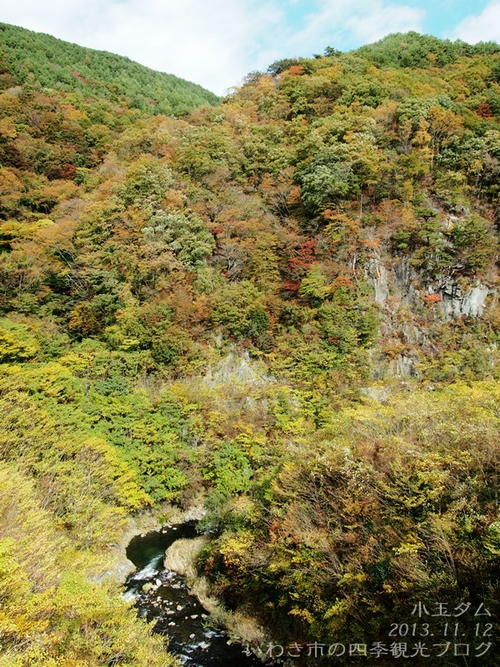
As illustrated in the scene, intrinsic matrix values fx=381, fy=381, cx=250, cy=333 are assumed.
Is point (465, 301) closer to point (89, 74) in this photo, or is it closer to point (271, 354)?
point (271, 354)

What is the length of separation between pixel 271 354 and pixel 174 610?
1528cm

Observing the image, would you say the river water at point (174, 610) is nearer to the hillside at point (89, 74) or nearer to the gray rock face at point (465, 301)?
the gray rock face at point (465, 301)

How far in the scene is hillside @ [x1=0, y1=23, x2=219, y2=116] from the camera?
4950 cm

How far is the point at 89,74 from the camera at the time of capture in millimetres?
57562

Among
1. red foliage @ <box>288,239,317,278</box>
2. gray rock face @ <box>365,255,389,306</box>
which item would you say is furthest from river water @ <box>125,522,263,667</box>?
gray rock face @ <box>365,255,389,306</box>

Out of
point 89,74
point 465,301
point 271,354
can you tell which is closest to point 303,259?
point 271,354

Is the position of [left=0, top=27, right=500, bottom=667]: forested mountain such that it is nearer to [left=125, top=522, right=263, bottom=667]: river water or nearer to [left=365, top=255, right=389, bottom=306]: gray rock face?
[left=365, top=255, right=389, bottom=306]: gray rock face

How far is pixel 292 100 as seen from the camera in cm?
4341

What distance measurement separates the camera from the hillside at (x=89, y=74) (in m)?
49.5

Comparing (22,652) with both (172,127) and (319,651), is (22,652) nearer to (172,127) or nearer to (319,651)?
(319,651)

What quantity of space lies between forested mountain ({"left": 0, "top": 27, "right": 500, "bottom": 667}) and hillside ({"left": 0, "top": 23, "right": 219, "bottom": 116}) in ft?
16.0

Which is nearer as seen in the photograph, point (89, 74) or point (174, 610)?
point (174, 610)

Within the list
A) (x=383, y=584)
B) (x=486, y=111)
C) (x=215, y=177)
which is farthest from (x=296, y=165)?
(x=383, y=584)

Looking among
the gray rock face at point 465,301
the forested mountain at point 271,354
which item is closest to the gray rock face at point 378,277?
the forested mountain at point 271,354
